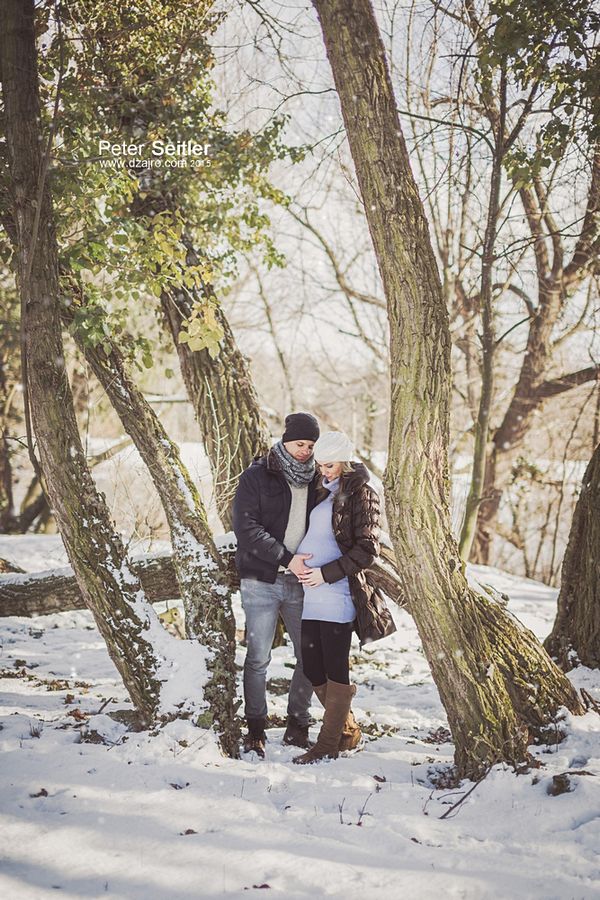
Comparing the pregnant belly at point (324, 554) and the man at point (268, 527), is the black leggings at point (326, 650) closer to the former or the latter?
the man at point (268, 527)

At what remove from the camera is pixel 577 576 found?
496 cm

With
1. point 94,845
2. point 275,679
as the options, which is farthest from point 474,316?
point 94,845

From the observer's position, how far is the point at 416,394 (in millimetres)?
3398

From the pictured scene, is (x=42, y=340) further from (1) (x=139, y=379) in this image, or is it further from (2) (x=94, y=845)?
(1) (x=139, y=379)

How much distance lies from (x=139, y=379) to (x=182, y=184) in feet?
21.2

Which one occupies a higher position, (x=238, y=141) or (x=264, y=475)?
(x=238, y=141)

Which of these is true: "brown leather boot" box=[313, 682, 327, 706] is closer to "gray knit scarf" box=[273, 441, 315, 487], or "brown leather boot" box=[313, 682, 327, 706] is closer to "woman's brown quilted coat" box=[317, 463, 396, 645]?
"woman's brown quilted coat" box=[317, 463, 396, 645]

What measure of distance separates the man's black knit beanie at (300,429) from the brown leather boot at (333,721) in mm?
1518

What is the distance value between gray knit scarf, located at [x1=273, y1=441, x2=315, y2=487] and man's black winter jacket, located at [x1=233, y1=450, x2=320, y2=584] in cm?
4

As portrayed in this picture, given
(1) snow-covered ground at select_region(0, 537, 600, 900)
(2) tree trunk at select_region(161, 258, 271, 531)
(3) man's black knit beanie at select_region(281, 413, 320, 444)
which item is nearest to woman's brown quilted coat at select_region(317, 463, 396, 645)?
(3) man's black knit beanie at select_region(281, 413, 320, 444)

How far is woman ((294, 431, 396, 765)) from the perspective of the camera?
3.63 metres

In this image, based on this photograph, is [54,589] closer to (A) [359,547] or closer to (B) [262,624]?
(B) [262,624]

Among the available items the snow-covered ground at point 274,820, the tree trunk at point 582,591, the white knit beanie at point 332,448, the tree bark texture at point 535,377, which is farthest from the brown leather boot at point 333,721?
the tree bark texture at point 535,377

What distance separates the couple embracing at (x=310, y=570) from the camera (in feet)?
12.0
